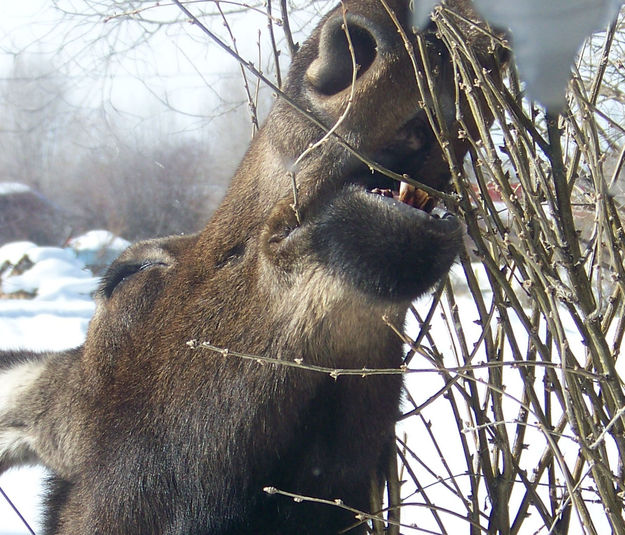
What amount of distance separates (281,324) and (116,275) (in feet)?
2.75

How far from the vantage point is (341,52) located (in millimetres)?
1580

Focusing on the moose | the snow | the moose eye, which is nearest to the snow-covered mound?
the snow

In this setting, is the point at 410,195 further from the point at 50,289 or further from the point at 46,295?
the point at 50,289

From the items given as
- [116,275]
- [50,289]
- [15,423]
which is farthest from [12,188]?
[116,275]

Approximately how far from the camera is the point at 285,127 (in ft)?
5.82

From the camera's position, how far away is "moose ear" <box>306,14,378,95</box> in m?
1.56

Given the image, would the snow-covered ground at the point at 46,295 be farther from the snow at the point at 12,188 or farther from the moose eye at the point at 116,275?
the moose eye at the point at 116,275

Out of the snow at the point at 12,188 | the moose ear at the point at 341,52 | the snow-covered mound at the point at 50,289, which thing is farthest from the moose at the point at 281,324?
the snow at the point at 12,188

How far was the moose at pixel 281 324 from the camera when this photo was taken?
5.12ft

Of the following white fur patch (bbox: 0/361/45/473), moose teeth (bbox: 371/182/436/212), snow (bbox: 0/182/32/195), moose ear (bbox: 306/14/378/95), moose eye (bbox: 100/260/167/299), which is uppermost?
snow (bbox: 0/182/32/195)

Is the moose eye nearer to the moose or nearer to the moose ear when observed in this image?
the moose

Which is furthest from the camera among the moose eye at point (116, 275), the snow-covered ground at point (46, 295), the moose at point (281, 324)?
the snow-covered ground at point (46, 295)

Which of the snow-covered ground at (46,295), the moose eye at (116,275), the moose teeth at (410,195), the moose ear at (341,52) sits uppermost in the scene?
the snow-covered ground at (46,295)

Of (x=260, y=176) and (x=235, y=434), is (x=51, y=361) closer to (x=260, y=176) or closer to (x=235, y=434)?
(x=235, y=434)
